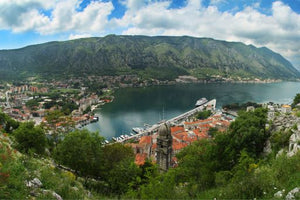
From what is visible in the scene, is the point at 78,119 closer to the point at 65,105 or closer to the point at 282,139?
the point at 65,105

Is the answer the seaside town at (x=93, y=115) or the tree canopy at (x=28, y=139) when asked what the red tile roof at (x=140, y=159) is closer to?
the seaside town at (x=93, y=115)

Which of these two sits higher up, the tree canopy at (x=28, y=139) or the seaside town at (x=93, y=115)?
the tree canopy at (x=28, y=139)

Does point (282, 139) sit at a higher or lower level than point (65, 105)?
higher

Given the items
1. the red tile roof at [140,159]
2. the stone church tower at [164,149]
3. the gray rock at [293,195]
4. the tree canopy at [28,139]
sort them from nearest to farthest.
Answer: the gray rock at [293,195] → the stone church tower at [164,149] → the tree canopy at [28,139] → the red tile roof at [140,159]

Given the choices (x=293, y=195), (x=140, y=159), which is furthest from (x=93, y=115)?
(x=293, y=195)

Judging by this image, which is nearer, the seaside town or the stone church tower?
the stone church tower

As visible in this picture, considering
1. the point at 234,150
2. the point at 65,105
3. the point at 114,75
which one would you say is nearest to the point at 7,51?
the point at 114,75

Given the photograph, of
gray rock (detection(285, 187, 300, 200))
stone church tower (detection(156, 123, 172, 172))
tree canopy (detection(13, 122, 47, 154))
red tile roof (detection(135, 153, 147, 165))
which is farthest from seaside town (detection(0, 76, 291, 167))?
gray rock (detection(285, 187, 300, 200))

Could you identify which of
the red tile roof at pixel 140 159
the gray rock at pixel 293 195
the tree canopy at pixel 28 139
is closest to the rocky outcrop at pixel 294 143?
the gray rock at pixel 293 195

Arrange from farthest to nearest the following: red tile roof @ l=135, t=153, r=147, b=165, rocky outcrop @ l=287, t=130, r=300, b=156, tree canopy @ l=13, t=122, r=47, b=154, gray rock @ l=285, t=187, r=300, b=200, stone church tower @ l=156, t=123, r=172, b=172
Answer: red tile roof @ l=135, t=153, r=147, b=165
tree canopy @ l=13, t=122, r=47, b=154
stone church tower @ l=156, t=123, r=172, b=172
rocky outcrop @ l=287, t=130, r=300, b=156
gray rock @ l=285, t=187, r=300, b=200

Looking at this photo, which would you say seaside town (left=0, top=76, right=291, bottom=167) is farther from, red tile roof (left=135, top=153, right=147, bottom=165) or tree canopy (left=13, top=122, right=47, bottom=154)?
tree canopy (left=13, top=122, right=47, bottom=154)

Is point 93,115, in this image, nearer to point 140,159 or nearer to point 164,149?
point 140,159
